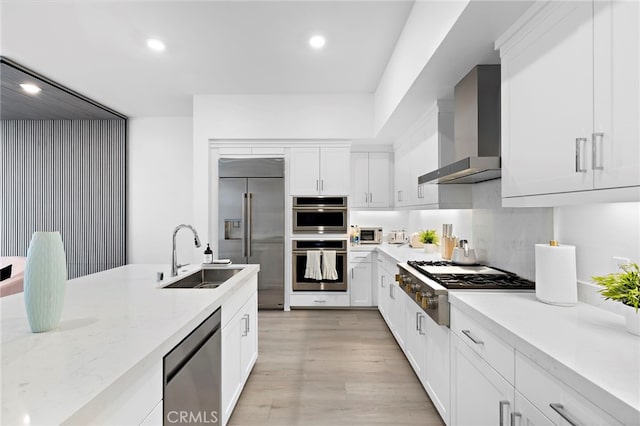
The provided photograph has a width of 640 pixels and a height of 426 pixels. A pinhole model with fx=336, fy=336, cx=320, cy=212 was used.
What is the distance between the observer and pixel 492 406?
4.50ft

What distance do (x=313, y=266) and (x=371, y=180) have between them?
1.56 m

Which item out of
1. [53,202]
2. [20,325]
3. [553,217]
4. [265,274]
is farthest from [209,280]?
[53,202]

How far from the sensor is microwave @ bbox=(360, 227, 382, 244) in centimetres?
502

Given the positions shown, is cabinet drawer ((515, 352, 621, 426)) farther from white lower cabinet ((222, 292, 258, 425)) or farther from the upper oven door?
the upper oven door

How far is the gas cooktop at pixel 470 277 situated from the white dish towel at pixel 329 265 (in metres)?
1.84

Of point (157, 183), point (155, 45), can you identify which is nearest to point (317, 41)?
point (155, 45)

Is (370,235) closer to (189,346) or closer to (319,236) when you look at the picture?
(319,236)

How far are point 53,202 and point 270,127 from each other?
361 cm

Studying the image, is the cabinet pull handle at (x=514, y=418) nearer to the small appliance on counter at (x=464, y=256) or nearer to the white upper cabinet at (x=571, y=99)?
the white upper cabinet at (x=571, y=99)

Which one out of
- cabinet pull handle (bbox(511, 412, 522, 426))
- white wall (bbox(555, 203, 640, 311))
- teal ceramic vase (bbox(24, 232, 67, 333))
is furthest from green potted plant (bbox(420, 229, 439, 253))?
teal ceramic vase (bbox(24, 232, 67, 333))

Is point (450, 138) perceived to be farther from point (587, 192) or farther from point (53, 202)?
point (53, 202)

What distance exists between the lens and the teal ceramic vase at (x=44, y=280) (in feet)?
3.60

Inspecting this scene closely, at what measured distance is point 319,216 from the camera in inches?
182

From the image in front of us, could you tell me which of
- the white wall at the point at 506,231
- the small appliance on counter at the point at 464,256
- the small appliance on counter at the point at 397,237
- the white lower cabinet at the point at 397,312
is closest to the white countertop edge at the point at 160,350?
the white lower cabinet at the point at 397,312
